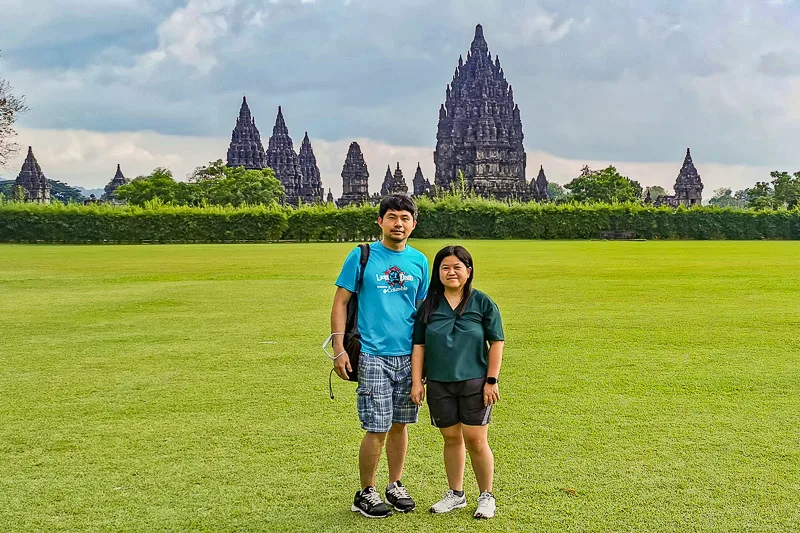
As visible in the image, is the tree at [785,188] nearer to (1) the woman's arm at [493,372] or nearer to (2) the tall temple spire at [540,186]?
(2) the tall temple spire at [540,186]

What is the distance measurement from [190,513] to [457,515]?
1462 millimetres

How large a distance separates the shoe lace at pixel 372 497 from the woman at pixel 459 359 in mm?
305

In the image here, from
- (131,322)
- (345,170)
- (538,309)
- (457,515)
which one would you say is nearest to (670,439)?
A: (457,515)

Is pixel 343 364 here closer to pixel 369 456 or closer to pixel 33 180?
pixel 369 456

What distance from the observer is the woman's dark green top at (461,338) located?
4.41 meters

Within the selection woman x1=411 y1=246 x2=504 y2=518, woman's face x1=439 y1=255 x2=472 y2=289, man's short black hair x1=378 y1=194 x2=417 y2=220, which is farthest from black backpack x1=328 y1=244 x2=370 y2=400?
woman's face x1=439 y1=255 x2=472 y2=289

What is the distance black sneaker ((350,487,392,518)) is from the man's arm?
2.12ft

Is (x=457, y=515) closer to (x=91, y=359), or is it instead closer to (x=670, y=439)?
(x=670, y=439)

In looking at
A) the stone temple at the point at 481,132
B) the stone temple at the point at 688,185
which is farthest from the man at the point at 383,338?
the stone temple at the point at 688,185

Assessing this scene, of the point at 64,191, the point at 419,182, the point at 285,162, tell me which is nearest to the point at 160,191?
the point at 285,162

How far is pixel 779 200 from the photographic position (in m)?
80.4

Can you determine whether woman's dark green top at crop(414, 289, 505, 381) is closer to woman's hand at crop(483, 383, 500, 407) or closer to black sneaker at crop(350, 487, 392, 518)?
woman's hand at crop(483, 383, 500, 407)

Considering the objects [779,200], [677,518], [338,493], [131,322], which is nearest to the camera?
[677,518]

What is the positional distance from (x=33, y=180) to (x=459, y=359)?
325 feet
